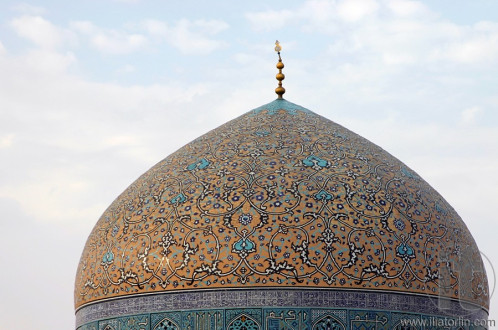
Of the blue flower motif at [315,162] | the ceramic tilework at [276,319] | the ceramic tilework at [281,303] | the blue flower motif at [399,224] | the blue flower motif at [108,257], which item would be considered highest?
the blue flower motif at [315,162]

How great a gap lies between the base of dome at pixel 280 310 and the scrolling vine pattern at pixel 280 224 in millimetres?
82

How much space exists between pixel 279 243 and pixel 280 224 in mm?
185

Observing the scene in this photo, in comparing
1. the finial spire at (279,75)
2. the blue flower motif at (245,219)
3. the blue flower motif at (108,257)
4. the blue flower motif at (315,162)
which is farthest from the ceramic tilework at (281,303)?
the finial spire at (279,75)

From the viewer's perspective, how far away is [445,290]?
1162 cm

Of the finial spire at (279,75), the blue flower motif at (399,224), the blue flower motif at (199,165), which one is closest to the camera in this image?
the blue flower motif at (399,224)

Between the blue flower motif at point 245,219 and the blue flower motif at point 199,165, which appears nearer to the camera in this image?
the blue flower motif at point 245,219

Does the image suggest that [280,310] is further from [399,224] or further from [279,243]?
[399,224]

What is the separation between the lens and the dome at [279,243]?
11062mm

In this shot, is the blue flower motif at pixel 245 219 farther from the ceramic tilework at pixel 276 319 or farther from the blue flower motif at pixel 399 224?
the blue flower motif at pixel 399 224

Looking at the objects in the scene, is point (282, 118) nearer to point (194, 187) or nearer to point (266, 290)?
point (194, 187)

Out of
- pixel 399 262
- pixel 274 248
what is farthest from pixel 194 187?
pixel 399 262

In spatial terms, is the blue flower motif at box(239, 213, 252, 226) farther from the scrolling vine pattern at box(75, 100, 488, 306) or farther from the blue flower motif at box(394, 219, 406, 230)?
the blue flower motif at box(394, 219, 406, 230)

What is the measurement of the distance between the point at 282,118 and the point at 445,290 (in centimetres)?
232

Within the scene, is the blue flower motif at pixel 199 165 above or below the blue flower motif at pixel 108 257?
above
